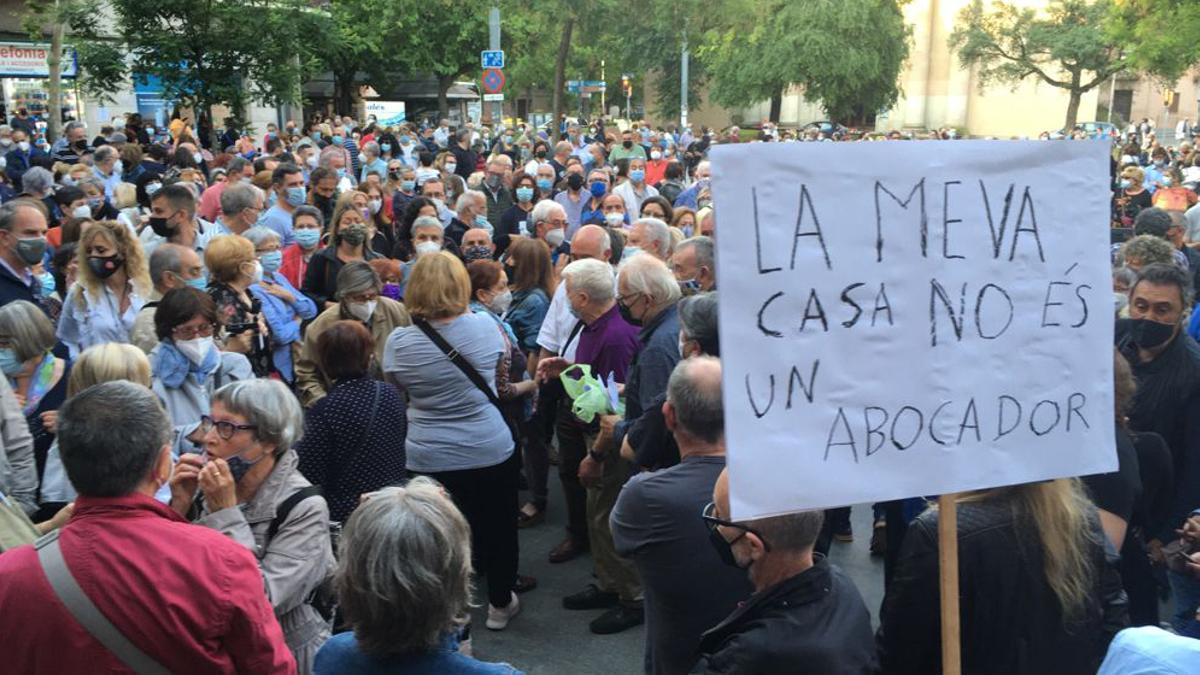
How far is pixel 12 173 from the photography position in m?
14.4

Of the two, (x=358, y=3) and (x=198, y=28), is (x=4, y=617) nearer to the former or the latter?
(x=198, y=28)

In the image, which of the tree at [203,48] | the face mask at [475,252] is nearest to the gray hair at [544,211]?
the face mask at [475,252]

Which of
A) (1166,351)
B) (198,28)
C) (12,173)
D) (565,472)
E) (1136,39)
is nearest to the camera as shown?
(1166,351)

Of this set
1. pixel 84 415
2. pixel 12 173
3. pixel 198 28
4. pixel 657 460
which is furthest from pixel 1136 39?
pixel 84 415

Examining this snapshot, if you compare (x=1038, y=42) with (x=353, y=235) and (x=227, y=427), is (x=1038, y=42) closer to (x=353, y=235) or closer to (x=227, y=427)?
(x=353, y=235)

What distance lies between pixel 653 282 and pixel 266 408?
2.12 metres

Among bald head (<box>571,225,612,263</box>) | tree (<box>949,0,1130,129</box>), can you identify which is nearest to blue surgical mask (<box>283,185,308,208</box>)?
bald head (<box>571,225,612,263</box>)

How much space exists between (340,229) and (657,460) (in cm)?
363

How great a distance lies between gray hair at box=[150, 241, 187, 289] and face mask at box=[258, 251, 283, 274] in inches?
32.7

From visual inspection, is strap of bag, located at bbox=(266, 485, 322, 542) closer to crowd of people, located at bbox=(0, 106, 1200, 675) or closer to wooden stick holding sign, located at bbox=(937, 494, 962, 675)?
crowd of people, located at bbox=(0, 106, 1200, 675)

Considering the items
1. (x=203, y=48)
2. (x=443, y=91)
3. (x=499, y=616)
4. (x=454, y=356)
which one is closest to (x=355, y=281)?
(x=454, y=356)

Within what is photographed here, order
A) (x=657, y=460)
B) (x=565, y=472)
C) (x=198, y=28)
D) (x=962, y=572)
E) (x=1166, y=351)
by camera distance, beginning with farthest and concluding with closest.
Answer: (x=198, y=28), (x=565, y=472), (x=1166, y=351), (x=657, y=460), (x=962, y=572)

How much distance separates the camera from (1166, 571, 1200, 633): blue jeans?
13.1 ft

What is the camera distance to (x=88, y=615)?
2168mm
